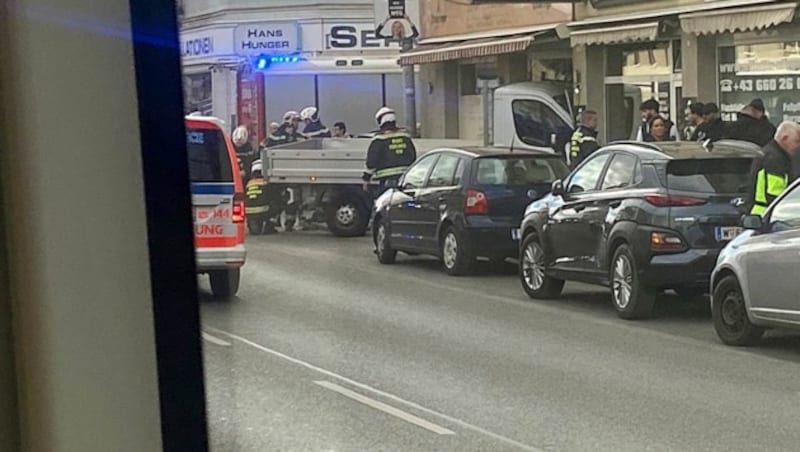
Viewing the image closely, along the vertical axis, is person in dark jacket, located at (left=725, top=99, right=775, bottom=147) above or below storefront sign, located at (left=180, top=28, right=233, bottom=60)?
below

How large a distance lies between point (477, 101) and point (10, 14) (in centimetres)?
746

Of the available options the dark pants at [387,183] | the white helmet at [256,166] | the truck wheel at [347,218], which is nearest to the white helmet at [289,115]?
the truck wheel at [347,218]

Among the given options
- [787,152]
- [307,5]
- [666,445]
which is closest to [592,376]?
[666,445]

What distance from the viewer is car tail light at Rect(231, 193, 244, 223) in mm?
3840

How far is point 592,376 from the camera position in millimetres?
6125

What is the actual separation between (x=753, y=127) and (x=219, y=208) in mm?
5184

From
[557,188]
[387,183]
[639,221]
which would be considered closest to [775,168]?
[639,221]

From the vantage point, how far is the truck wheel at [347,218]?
26.6ft

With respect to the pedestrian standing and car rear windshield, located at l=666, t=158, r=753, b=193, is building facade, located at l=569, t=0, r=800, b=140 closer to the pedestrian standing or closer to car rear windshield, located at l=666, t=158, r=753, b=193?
the pedestrian standing

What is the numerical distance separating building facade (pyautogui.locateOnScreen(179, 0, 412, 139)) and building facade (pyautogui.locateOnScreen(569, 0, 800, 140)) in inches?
153

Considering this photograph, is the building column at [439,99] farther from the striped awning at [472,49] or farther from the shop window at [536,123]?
the shop window at [536,123]

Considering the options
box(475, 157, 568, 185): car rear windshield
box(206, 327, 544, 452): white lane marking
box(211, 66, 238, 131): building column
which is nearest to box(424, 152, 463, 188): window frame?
box(475, 157, 568, 185): car rear windshield

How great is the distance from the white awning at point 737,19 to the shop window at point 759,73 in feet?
1.58

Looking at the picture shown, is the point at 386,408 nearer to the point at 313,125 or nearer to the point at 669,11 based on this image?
the point at 313,125
